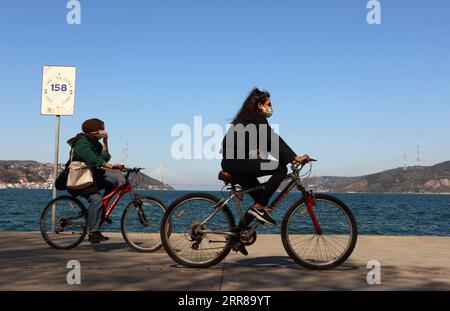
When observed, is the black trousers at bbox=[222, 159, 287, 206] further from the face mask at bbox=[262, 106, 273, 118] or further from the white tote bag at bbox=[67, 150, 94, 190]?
the white tote bag at bbox=[67, 150, 94, 190]

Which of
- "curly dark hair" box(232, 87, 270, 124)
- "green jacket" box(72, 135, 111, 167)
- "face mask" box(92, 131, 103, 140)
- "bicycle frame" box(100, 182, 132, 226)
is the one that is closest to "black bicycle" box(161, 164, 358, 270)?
"curly dark hair" box(232, 87, 270, 124)

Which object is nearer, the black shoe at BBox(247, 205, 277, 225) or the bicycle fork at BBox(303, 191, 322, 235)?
the black shoe at BBox(247, 205, 277, 225)

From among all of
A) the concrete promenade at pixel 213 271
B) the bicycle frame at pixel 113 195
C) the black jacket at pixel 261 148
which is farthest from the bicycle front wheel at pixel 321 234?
the bicycle frame at pixel 113 195

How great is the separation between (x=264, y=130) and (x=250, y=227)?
1.05 m

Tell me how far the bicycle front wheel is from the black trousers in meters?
0.33

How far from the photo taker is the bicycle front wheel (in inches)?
185

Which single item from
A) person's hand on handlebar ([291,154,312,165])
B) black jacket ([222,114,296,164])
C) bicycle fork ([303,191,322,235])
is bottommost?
bicycle fork ([303,191,322,235])

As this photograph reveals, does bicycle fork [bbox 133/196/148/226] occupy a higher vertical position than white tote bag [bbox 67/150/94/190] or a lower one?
lower

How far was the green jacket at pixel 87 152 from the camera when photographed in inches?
238

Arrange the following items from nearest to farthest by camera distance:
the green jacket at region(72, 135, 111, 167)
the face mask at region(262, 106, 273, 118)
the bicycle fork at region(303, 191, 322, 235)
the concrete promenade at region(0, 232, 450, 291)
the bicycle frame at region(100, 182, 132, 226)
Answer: the concrete promenade at region(0, 232, 450, 291) → the bicycle fork at region(303, 191, 322, 235) → the face mask at region(262, 106, 273, 118) → the green jacket at region(72, 135, 111, 167) → the bicycle frame at region(100, 182, 132, 226)

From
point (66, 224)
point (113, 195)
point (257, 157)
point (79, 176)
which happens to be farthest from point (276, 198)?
point (66, 224)

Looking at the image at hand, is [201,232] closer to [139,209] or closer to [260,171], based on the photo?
[260,171]

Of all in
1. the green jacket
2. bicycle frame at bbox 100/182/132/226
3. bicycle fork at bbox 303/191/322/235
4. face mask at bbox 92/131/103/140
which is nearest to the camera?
bicycle fork at bbox 303/191/322/235
